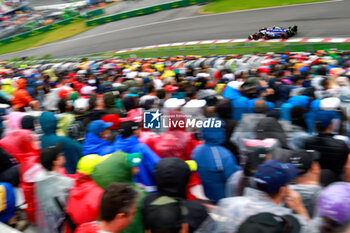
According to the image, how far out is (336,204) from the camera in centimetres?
230

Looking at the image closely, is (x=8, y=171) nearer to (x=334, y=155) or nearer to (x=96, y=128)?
(x=96, y=128)

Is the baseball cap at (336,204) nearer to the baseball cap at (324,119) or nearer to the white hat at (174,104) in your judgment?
the baseball cap at (324,119)

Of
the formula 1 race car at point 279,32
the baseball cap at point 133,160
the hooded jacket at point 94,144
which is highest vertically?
the baseball cap at point 133,160

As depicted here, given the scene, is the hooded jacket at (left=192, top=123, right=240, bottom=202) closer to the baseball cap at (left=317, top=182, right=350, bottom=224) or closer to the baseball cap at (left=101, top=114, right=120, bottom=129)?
the baseball cap at (left=317, top=182, right=350, bottom=224)

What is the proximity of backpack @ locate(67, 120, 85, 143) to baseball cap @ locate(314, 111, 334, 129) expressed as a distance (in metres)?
3.89

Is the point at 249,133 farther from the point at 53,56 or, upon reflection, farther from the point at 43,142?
the point at 53,56

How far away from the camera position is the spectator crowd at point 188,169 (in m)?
2.58

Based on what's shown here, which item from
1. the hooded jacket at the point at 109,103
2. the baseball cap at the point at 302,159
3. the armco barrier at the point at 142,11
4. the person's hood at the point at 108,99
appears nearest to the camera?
the baseball cap at the point at 302,159

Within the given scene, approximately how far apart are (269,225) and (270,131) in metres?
2.43

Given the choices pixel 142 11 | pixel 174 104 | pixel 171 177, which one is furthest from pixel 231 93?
pixel 142 11

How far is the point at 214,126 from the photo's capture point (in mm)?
4133

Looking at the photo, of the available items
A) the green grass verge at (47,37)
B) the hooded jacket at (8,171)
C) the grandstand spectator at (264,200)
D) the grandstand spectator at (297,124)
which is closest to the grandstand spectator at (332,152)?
the grandstand spectator at (297,124)

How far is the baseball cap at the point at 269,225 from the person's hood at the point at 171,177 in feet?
3.11

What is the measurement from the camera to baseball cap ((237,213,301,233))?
2197 mm
